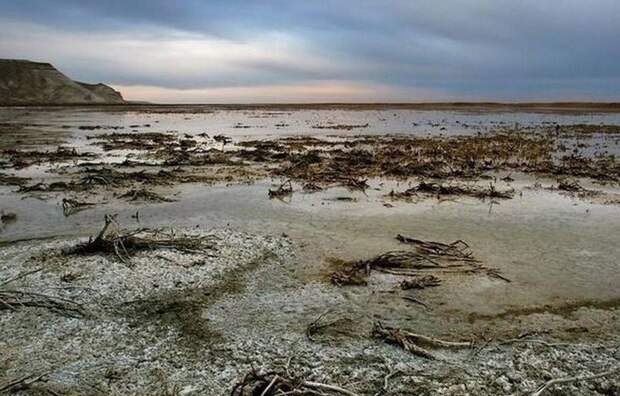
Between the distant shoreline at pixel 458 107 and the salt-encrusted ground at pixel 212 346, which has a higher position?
the distant shoreline at pixel 458 107

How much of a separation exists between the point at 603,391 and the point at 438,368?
1.50 metres

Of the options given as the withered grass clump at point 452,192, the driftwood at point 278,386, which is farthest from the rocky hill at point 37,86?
the driftwood at point 278,386

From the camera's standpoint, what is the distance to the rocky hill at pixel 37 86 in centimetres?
12269

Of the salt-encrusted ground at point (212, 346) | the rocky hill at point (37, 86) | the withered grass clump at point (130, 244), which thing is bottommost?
the salt-encrusted ground at point (212, 346)

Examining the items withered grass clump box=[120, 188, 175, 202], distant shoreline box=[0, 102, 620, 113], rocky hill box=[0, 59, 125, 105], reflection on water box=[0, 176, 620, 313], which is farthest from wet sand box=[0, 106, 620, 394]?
rocky hill box=[0, 59, 125, 105]

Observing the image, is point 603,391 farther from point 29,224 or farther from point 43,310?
point 29,224

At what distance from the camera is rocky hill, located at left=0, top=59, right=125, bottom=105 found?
123 meters

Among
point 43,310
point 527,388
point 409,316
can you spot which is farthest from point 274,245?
point 527,388

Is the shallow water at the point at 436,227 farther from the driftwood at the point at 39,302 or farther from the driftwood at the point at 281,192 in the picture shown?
the driftwood at the point at 39,302

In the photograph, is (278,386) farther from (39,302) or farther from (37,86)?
(37,86)

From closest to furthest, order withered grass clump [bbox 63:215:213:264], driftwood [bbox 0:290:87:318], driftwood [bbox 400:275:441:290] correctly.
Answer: driftwood [bbox 0:290:87:318] → driftwood [bbox 400:275:441:290] → withered grass clump [bbox 63:215:213:264]

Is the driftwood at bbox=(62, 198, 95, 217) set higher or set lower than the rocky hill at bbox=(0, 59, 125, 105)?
lower

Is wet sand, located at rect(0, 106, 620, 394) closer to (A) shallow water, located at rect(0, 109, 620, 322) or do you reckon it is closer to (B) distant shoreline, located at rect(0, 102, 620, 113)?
(A) shallow water, located at rect(0, 109, 620, 322)

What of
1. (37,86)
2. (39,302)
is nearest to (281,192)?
(39,302)
